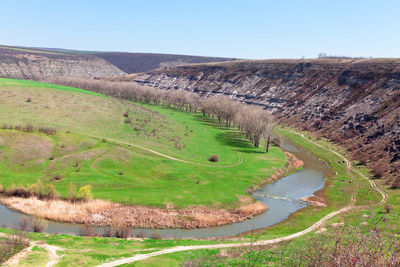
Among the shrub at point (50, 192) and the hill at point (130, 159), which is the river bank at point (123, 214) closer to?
the hill at point (130, 159)

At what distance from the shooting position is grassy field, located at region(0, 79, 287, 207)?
194ft

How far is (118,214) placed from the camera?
49.2 metres

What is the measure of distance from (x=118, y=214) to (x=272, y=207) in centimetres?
3169

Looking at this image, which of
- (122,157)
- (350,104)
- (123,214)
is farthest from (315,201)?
(350,104)

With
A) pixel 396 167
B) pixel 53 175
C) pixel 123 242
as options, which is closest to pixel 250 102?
pixel 396 167

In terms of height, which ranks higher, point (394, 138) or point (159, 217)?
point (394, 138)

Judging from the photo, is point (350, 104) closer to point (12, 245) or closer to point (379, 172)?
point (379, 172)

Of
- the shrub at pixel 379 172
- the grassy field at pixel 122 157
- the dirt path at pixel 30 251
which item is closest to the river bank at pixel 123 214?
the grassy field at pixel 122 157

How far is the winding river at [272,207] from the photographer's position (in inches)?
1786

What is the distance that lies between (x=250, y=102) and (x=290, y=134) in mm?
65658

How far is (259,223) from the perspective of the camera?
170ft

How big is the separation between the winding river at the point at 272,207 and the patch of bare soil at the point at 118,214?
1.21m

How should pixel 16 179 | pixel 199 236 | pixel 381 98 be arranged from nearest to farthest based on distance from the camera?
pixel 199 236 → pixel 16 179 → pixel 381 98

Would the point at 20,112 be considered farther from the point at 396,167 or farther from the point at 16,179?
the point at 396,167
